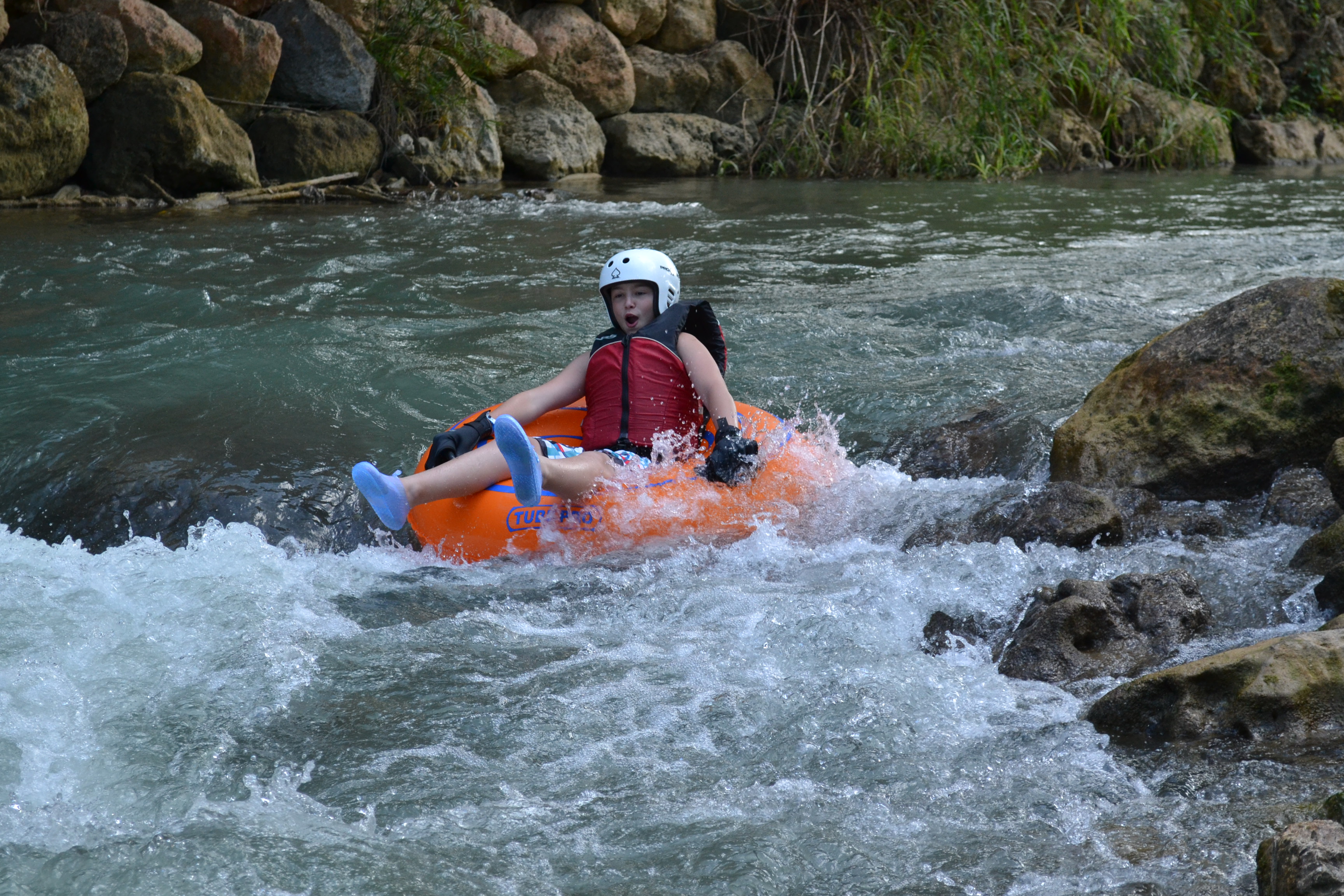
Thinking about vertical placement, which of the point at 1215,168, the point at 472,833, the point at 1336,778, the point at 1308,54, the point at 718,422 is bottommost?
the point at 472,833

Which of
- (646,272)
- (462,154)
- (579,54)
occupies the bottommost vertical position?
(646,272)

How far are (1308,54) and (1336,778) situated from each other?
19.3m

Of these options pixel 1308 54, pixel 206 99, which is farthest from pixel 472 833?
pixel 1308 54

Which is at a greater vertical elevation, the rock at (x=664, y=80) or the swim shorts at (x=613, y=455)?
the rock at (x=664, y=80)

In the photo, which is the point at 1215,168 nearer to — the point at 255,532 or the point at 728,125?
the point at 728,125

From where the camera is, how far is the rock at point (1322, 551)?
329 centimetres

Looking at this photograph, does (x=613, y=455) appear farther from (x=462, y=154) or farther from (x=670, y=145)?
(x=670, y=145)

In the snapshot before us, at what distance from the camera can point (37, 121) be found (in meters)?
9.48

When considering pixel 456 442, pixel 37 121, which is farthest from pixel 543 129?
pixel 456 442

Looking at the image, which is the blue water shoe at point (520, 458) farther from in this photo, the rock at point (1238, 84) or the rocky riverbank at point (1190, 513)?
the rock at point (1238, 84)

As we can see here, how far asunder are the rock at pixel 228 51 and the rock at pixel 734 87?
17.8 feet

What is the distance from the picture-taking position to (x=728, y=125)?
1419 cm

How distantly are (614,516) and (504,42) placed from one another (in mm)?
9914

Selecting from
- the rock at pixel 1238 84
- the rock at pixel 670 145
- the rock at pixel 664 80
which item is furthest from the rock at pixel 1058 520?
the rock at pixel 1238 84
